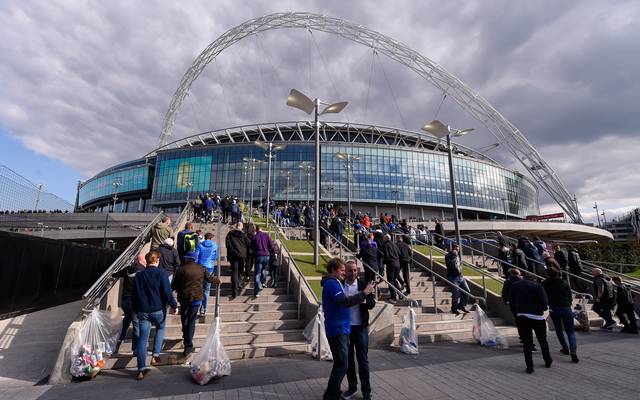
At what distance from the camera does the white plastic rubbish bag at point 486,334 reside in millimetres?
6759

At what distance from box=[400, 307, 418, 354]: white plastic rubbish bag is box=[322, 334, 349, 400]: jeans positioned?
9.41ft

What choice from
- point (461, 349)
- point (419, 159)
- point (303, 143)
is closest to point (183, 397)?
point (461, 349)

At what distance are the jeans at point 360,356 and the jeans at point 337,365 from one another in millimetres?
221

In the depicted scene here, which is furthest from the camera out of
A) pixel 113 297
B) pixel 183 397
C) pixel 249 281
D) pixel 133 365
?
pixel 249 281

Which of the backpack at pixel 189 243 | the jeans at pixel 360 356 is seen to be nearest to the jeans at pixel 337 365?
the jeans at pixel 360 356

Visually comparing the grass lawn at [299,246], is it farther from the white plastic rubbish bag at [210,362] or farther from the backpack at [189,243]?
the white plastic rubbish bag at [210,362]

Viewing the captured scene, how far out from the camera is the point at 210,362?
446 cm

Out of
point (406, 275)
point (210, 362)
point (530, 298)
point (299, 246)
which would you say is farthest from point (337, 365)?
point (299, 246)

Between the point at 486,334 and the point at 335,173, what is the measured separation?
58.7 meters

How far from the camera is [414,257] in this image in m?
13.1

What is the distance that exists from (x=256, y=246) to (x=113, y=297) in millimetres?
3327

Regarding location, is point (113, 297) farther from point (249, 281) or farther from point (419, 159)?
point (419, 159)

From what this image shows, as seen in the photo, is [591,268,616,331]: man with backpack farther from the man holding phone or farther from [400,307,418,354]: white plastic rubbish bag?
the man holding phone

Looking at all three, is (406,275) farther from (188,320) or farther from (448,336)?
(188,320)
